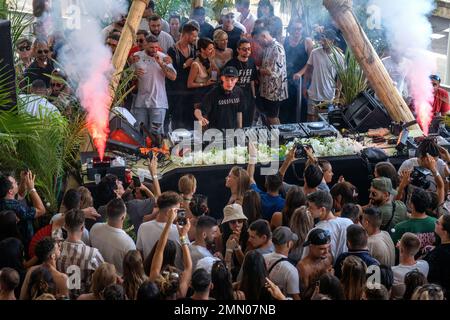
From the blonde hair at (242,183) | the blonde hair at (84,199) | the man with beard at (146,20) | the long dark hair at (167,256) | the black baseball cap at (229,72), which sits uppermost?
the man with beard at (146,20)

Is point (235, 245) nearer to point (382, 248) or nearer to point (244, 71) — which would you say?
point (382, 248)

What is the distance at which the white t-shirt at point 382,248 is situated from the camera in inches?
310

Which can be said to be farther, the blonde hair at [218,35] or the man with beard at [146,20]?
the man with beard at [146,20]

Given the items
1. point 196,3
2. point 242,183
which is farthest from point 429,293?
point 196,3

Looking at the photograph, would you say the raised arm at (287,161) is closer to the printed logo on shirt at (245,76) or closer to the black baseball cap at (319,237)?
the printed logo on shirt at (245,76)

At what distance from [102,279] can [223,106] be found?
16.8 feet

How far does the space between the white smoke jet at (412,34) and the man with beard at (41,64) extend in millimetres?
4901

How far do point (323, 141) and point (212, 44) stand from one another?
2122 mm

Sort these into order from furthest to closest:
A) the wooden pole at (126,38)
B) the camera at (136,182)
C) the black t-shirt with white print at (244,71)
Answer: the black t-shirt with white print at (244,71) → the wooden pole at (126,38) → the camera at (136,182)

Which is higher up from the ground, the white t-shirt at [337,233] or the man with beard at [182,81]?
the man with beard at [182,81]

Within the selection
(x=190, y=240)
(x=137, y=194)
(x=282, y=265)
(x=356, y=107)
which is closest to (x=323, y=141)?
(x=356, y=107)

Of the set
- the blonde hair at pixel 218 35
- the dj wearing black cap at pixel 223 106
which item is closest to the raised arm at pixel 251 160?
the dj wearing black cap at pixel 223 106

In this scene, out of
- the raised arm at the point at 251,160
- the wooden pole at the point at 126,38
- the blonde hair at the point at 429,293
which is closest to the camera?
the blonde hair at the point at 429,293

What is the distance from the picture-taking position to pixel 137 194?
9773 mm
